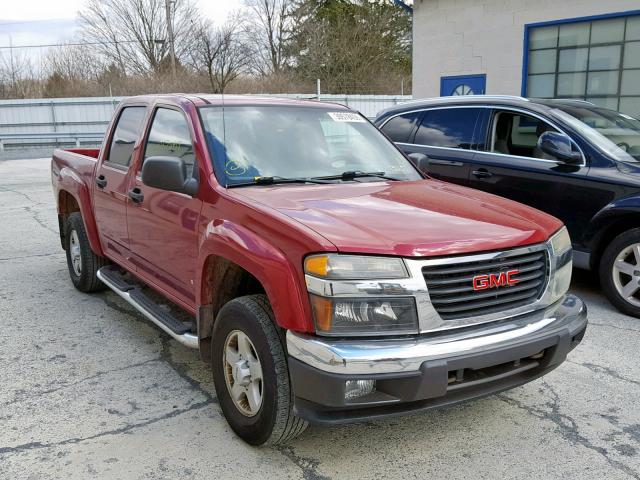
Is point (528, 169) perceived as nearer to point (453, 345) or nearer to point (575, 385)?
point (575, 385)

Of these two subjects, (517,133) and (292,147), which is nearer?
(292,147)

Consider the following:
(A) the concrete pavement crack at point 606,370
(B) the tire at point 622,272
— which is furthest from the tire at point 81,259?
(B) the tire at point 622,272

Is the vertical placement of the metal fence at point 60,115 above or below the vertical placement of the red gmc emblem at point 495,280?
above

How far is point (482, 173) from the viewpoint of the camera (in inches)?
238

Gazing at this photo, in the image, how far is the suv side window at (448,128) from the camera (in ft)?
20.7

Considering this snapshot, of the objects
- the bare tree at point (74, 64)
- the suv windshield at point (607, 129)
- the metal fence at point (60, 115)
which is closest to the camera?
the suv windshield at point (607, 129)

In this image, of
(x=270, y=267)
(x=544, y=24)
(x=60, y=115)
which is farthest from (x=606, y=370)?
(x=60, y=115)

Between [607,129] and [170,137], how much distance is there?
4.06m

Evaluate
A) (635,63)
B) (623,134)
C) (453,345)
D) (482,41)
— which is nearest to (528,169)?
(623,134)

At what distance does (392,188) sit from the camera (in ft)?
12.2

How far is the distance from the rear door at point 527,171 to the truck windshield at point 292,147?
1.87m

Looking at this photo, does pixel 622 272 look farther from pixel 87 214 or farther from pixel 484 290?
pixel 87 214

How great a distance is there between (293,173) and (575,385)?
2.21m

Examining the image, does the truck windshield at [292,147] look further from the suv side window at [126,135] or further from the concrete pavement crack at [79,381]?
the concrete pavement crack at [79,381]
